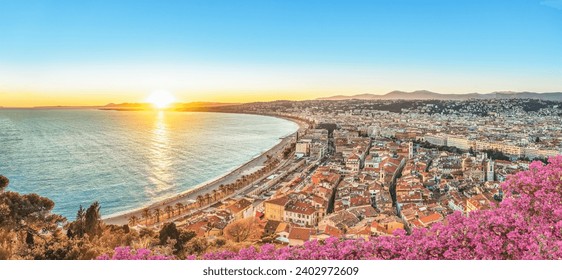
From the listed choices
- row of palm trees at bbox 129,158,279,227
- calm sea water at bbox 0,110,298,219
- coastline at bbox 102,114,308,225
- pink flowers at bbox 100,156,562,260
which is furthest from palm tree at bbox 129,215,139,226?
pink flowers at bbox 100,156,562,260

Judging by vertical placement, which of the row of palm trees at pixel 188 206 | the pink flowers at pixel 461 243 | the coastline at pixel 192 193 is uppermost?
the pink flowers at pixel 461 243

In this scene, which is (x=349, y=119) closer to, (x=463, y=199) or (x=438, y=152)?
(x=438, y=152)

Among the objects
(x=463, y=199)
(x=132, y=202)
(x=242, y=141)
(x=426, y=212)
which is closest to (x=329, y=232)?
(x=426, y=212)

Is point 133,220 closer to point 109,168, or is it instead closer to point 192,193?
point 192,193

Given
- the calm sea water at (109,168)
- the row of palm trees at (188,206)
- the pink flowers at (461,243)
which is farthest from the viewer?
the calm sea water at (109,168)

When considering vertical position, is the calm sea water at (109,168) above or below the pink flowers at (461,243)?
below

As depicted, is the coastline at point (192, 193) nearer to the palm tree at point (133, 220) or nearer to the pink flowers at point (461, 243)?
the palm tree at point (133, 220)

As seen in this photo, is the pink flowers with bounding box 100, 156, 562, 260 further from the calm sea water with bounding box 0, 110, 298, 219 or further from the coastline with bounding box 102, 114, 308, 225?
the calm sea water with bounding box 0, 110, 298, 219

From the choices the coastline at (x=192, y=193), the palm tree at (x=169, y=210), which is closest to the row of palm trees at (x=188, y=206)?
the palm tree at (x=169, y=210)
